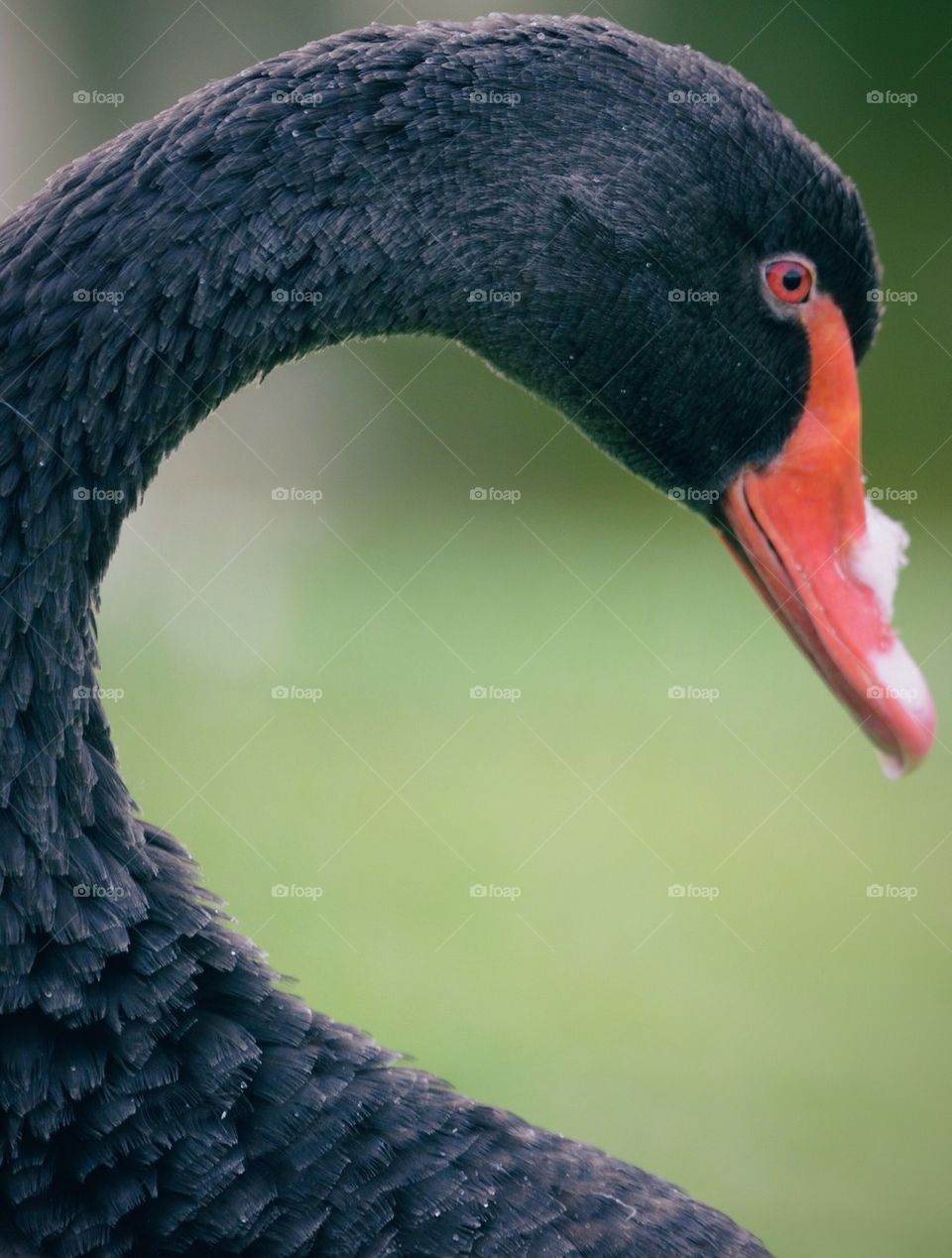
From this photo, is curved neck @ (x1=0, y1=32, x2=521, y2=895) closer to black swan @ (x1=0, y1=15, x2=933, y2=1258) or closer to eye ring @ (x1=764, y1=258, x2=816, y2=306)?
black swan @ (x1=0, y1=15, x2=933, y2=1258)

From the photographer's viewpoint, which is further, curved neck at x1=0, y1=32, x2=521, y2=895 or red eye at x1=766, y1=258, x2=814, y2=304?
red eye at x1=766, y1=258, x2=814, y2=304

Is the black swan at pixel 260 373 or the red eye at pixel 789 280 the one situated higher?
the red eye at pixel 789 280

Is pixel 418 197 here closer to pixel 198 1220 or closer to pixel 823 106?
pixel 198 1220

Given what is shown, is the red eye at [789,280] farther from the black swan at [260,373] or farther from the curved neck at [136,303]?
the curved neck at [136,303]

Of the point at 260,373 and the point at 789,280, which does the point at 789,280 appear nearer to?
the point at 789,280

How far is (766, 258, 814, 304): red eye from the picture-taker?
128 cm

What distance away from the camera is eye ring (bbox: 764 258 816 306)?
128 cm

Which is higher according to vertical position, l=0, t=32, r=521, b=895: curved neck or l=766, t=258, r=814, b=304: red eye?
l=766, t=258, r=814, b=304: red eye

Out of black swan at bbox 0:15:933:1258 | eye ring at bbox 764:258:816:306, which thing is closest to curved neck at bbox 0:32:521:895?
black swan at bbox 0:15:933:1258

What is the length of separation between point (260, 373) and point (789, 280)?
516 mm

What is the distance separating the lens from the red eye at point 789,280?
128 cm

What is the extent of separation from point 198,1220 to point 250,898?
2201mm

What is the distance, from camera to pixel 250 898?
3.20 metres

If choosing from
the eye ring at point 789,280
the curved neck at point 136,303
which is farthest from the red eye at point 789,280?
the curved neck at point 136,303
